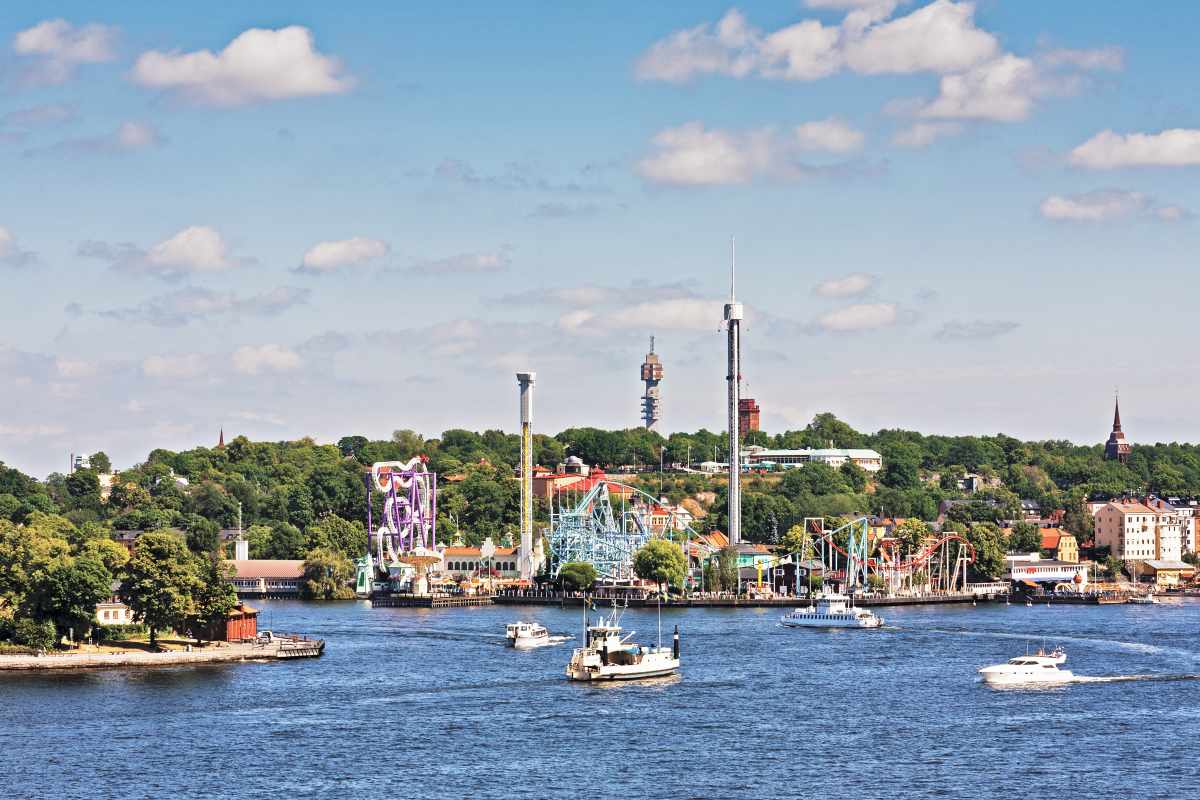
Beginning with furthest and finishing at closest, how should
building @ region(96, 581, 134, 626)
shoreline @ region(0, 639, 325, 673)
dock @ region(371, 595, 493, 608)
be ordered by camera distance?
dock @ region(371, 595, 493, 608) → building @ region(96, 581, 134, 626) → shoreline @ region(0, 639, 325, 673)

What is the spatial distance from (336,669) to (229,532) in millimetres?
102194

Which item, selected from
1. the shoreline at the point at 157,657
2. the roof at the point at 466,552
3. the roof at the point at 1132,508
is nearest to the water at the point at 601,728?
the shoreline at the point at 157,657

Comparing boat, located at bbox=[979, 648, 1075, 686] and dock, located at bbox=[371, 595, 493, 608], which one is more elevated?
dock, located at bbox=[371, 595, 493, 608]

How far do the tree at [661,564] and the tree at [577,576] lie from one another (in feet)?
13.6

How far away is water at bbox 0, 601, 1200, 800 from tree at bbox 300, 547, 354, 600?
56526 mm

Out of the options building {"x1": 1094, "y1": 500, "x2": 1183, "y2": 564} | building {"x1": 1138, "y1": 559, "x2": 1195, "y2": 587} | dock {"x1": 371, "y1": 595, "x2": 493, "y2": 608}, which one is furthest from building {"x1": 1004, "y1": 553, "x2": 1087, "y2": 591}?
dock {"x1": 371, "y1": 595, "x2": 493, "y2": 608}

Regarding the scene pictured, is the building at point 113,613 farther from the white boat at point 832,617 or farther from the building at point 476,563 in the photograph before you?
the building at point 476,563

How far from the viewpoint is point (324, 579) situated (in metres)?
157

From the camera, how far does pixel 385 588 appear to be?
15488 cm

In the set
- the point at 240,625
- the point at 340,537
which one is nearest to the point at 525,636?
the point at 240,625

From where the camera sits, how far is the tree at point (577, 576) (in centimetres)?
15100

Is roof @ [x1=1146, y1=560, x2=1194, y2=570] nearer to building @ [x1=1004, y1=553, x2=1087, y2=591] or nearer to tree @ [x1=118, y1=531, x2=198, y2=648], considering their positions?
building @ [x1=1004, y1=553, x2=1087, y2=591]

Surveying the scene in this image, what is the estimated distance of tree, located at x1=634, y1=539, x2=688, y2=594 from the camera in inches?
5807

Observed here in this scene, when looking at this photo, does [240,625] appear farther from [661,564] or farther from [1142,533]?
[1142,533]
